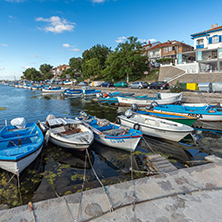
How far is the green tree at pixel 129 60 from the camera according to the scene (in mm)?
43281

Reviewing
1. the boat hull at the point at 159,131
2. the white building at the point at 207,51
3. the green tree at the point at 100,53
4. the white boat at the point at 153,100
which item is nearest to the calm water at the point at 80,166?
the boat hull at the point at 159,131

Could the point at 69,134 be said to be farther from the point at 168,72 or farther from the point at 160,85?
the point at 168,72

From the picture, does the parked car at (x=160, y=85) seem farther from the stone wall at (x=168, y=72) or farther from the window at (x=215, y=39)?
the window at (x=215, y=39)

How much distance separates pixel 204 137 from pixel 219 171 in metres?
6.24

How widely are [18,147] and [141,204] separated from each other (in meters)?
6.68

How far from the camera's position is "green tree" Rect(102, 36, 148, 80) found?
142 ft

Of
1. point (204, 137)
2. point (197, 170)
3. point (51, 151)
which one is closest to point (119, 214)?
point (197, 170)

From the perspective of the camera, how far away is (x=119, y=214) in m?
4.15

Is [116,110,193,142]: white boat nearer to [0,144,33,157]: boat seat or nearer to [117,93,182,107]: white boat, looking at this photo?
[0,144,33,157]: boat seat

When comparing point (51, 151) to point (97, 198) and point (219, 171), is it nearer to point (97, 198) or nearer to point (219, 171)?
point (97, 198)

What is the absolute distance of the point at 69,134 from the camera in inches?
402

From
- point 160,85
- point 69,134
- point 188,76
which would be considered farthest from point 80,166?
point 188,76

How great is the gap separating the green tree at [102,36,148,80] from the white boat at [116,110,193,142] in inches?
1317

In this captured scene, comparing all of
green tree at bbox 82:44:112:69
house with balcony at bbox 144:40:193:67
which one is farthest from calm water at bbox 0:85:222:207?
green tree at bbox 82:44:112:69
